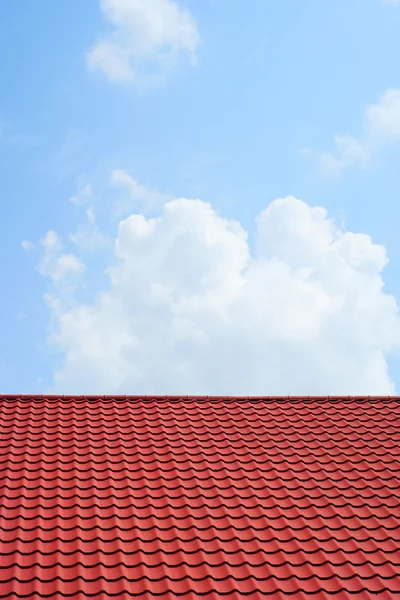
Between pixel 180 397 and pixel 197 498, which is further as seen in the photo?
pixel 180 397

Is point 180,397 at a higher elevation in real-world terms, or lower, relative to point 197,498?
higher

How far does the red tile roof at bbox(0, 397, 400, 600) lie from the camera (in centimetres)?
620

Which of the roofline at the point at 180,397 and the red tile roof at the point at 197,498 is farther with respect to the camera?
the roofline at the point at 180,397

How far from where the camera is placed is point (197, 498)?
7.38m

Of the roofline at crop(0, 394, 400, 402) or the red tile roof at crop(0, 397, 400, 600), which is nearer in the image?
the red tile roof at crop(0, 397, 400, 600)

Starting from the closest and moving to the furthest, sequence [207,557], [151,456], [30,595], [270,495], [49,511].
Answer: [30,595]
[207,557]
[49,511]
[270,495]
[151,456]

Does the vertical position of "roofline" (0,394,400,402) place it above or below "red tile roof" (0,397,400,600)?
above

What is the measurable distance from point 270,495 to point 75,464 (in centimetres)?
207

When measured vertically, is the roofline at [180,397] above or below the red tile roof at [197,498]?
above

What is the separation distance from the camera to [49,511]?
6969mm

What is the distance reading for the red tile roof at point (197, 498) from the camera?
6.20 meters

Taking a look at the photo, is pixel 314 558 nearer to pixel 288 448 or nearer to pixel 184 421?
pixel 288 448

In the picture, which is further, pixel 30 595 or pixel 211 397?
pixel 211 397

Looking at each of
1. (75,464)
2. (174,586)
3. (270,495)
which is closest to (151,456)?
(75,464)
